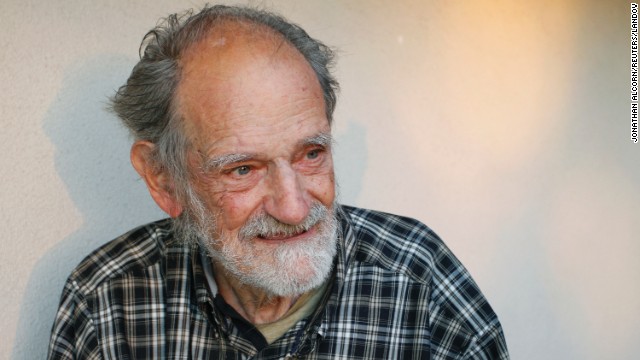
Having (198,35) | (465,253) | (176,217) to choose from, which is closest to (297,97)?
(198,35)

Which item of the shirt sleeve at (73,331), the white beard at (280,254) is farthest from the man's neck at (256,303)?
the shirt sleeve at (73,331)

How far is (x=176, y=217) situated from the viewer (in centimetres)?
193

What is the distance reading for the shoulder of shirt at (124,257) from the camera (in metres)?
1.94

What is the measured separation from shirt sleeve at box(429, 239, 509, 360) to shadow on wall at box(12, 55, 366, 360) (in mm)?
998

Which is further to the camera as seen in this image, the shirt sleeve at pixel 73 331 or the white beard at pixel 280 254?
the shirt sleeve at pixel 73 331

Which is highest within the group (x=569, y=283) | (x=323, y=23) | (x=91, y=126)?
(x=323, y=23)

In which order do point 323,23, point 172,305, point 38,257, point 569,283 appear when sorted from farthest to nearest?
point 569,283
point 323,23
point 38,257
point 172,305

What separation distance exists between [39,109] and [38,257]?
0.42 meters

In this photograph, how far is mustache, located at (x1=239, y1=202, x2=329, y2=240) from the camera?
1714 mm

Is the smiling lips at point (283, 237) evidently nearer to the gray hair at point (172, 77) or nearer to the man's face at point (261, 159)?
the man's face at point (261, 159)

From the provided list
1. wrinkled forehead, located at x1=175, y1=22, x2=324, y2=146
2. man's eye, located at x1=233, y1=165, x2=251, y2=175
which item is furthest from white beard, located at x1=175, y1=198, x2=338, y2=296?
wrinkled forehead, located at x1=175, y1=22, x2=324, y2=146

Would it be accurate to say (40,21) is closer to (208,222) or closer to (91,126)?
(91,126)

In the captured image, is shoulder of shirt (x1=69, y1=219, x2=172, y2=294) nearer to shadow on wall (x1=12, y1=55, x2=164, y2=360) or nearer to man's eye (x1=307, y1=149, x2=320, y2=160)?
shadow on wall (x1=12, y1=55, x2=164, y2=360)

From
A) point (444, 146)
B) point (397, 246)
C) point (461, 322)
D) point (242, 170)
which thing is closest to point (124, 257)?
point (242, 170)
